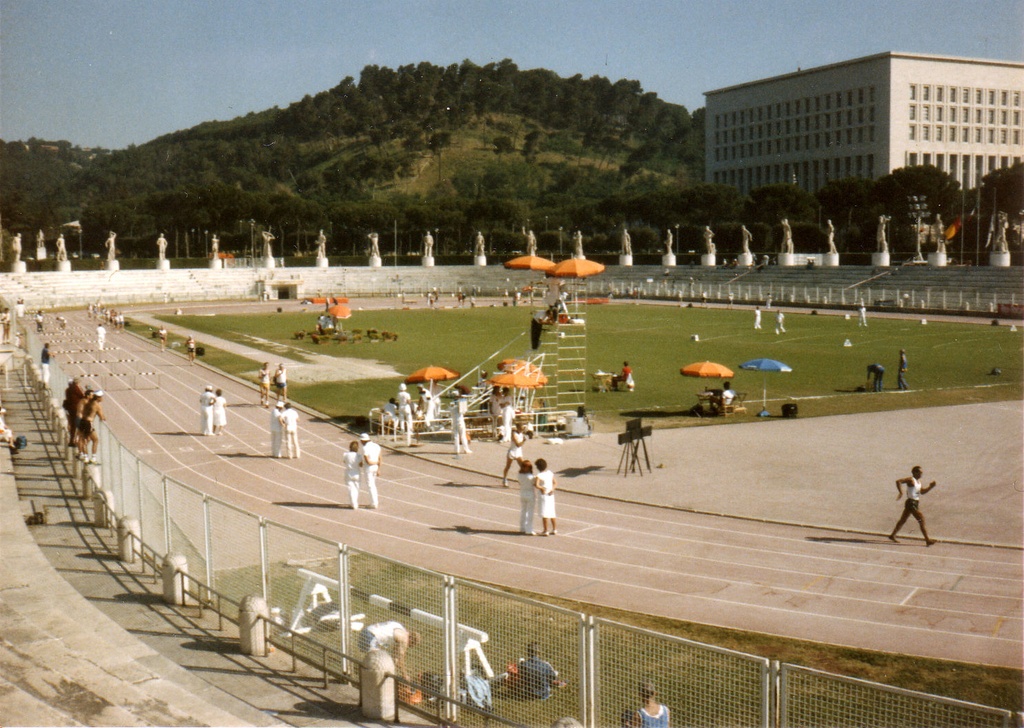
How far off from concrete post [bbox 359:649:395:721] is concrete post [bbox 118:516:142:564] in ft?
20.8

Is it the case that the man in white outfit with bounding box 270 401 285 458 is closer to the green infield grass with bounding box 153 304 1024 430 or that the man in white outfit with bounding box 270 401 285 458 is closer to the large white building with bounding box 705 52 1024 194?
the green infield grass with bounding box 153 304 1024 430

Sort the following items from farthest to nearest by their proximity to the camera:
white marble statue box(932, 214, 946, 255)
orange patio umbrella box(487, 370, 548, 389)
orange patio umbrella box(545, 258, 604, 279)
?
white marble statue box(932, 214, 946, 255) → orange patio umbrella box(545, 258, 604, 279) → orange patio umbrella box(487, 370, 548, 389)

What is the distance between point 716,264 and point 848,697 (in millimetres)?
97056

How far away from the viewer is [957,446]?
2308 cm

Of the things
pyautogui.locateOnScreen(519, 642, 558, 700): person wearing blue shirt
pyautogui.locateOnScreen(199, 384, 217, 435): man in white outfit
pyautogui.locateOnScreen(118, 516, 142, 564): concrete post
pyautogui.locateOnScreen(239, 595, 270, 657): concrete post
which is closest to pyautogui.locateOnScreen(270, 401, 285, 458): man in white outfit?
pyautogui.locateOnScreen(199, 384, 217, 435): man in white outfit

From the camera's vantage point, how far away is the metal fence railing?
7.38 meters

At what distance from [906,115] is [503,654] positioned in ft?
418

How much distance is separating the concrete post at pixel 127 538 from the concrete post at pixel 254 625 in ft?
13.2

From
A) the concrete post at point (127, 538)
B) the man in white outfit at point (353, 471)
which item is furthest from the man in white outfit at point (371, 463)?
the concrete post at point (127, 538)

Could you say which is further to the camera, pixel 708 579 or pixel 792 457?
pixel 792 457

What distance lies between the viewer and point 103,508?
627 inches

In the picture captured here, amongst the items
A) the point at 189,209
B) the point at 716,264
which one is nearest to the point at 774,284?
the point at 716,264

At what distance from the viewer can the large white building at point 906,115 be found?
12188cm

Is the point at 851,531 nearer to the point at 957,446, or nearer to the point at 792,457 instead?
the point at 792,457
